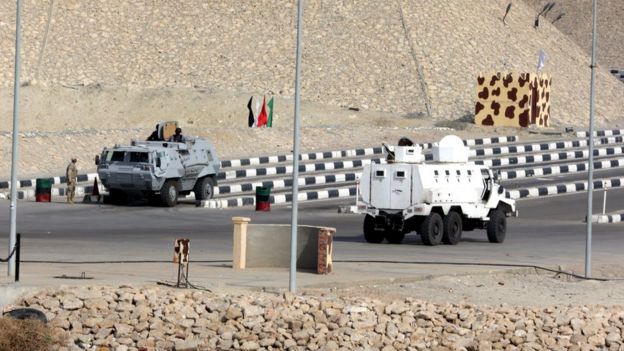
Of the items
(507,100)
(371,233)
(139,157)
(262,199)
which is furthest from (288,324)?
(507,100)

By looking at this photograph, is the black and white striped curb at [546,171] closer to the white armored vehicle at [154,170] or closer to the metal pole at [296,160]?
the white armored vehicle at [154,170]

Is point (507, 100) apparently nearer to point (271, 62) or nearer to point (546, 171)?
point (546, 171)

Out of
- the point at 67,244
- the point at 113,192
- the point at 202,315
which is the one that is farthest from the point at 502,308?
the point at 113,192

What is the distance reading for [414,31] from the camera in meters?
72.9

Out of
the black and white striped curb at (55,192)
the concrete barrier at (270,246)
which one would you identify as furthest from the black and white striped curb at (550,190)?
the concrete barrier at (270,246)

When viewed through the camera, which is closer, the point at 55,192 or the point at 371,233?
the point at 371,233

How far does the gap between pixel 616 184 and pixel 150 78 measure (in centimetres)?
2831

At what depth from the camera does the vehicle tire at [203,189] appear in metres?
45.2

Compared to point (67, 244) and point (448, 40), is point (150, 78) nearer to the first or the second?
point (448, 40)

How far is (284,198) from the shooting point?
45.8 metres

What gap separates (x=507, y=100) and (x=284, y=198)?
20.5m

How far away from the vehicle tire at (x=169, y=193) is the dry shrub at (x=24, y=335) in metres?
20.2

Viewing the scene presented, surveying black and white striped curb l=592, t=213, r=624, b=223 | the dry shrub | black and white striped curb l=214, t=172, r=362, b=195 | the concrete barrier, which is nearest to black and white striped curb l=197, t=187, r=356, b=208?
black and white striped curb l=214, t=172, r=362, b=195

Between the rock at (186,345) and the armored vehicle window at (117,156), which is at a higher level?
the armored vehicle window at (117,156)
